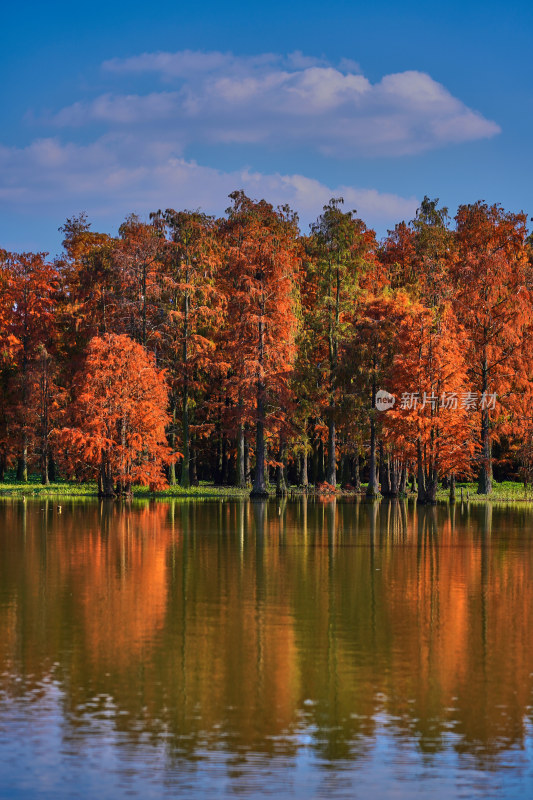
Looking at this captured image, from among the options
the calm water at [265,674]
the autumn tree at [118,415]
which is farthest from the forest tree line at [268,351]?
the calm water at [265,674]

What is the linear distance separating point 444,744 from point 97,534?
2608 centimetres

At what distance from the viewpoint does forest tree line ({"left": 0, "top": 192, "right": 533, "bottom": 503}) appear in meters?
62.6

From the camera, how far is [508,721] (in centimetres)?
1164

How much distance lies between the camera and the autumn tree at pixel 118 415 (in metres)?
62.6

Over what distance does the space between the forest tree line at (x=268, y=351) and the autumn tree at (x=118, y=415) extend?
0.12 m

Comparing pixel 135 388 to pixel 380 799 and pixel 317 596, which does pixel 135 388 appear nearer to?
pixel 317 596

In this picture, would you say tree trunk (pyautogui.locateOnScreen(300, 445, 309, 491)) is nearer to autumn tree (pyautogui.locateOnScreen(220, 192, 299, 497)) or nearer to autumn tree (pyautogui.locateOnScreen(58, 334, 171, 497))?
autumn tree (pyautogui.locateOnScreen(220, 192, 299, 497))

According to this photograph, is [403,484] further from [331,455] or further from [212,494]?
[212,494]

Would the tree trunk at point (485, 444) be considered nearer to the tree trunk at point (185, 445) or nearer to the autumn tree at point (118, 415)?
the tree trunk at point (185, 445)

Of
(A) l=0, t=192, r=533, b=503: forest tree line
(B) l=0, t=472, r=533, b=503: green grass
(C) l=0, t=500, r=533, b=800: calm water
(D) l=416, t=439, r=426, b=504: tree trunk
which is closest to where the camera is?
(C) l=0, t=500, r=533, b=800: calm water

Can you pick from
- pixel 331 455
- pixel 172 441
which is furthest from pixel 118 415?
pixel 331 455

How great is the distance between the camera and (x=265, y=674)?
45.5 feet

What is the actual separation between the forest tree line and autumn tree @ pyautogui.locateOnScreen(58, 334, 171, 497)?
0.12 meters

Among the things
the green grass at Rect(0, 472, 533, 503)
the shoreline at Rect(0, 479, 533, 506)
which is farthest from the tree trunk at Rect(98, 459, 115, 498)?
the green grass at Rect(0, 472, 533, 503)
